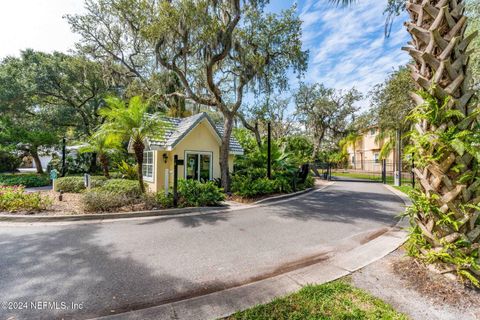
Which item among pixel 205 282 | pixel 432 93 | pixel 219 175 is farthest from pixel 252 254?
pixel 219 175

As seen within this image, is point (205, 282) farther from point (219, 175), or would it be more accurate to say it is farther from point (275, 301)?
point (219, 175)

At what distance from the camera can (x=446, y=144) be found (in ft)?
9.09

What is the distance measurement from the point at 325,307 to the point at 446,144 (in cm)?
259

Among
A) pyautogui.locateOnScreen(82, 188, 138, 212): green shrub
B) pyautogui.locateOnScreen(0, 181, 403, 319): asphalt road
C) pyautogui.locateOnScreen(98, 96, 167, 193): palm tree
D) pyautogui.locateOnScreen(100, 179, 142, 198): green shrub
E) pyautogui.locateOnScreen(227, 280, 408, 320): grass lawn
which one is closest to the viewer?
pyautogui.locateOnScreen(227, 280, 408, 320): grass lawn

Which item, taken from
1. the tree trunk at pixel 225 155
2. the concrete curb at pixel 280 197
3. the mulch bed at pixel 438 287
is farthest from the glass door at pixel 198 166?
the mulch bed at pixel 438 287

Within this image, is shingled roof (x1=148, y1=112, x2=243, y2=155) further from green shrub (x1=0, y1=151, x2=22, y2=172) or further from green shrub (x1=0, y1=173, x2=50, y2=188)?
green shrub (x1=0, y1=151, x2=22, y2=172)

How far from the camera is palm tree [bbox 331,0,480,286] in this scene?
278cm

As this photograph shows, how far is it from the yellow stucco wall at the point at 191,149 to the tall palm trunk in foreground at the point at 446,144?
979cm

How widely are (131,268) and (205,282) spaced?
1441 millimetres

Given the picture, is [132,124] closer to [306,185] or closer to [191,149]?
[191,149]

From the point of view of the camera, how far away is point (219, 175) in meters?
12.2

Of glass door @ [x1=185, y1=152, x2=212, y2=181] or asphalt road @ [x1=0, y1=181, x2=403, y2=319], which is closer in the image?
asphalt road @ [x1=0, y1=181, x2=403, y2=319]

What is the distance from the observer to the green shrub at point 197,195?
27.3 feet

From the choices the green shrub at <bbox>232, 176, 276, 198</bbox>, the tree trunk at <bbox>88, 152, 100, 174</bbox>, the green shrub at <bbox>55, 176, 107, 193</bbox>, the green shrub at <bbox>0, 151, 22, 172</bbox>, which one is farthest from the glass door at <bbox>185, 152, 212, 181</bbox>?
the green shrub at <bbox>0, 151, 22, 172</bbox>
